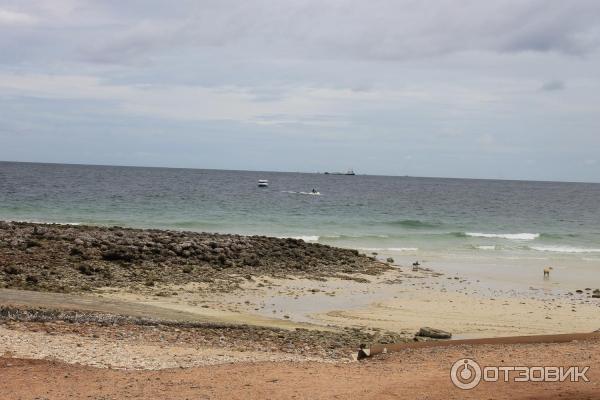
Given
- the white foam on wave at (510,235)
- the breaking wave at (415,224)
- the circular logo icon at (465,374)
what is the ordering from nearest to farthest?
the circular logo icon at (465,374) → the white foam on wave at (510,235) → the breaking wave at (415,224)

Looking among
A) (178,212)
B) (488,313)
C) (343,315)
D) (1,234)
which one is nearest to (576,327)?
(488,313)

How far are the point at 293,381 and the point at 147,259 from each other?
12191 millimetres

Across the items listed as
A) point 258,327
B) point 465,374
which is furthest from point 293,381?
point 258,327

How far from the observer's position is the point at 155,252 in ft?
67.3

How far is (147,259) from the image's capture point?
19.8 metres

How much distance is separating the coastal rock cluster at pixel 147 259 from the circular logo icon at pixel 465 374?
9.37 meters

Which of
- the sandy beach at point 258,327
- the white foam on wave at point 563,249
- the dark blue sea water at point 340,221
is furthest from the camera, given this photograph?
the dark blue sea water at point 340,221

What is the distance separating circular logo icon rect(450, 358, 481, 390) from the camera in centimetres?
821

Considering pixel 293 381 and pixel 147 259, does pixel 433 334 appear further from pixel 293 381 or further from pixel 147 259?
pixel 147 259

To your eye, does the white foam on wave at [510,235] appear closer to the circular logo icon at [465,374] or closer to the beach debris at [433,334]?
the beach debris at [433,334]

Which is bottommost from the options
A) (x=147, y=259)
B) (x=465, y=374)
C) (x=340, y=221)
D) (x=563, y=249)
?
(x=465, y=374)

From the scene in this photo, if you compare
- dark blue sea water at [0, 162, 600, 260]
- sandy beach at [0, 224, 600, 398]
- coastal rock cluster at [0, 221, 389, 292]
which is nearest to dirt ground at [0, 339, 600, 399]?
sandy beach at [0, 224, 600, 398]

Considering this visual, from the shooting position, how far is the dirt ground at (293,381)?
7797mm

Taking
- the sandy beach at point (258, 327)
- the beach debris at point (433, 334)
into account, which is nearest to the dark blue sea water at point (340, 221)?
the sandy beach at point (258, 327)
